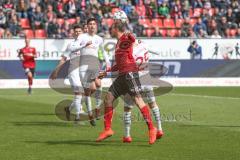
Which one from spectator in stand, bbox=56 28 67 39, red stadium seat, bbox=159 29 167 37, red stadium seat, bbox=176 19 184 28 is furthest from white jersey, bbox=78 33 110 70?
red stadium seat, bbox=176 19 184 28

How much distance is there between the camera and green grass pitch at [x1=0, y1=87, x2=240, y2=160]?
11477 mm

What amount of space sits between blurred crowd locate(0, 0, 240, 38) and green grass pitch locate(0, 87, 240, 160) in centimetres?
1359

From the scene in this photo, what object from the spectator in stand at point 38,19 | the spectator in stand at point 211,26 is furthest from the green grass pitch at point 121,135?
the spectator in stand at point 211,26

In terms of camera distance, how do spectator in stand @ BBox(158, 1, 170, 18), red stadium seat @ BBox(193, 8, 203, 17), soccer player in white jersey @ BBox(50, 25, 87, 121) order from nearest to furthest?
soccer player in white jersey @ BBox(50, 25, 87, 121)
spectator in stand @ BBox(158, 1, 170, 18)
red stadium seat @ BBox(193, 8, 203, 17)

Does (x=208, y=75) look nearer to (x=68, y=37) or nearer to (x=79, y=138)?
(x=68, y=37)

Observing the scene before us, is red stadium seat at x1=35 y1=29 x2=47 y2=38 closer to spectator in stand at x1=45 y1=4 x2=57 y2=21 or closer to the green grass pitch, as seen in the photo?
spectator in stand at x1=45 y1=4 x2=57 y2=21

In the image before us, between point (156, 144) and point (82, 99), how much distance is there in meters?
5.39

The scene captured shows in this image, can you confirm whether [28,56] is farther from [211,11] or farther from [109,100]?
[109,100]

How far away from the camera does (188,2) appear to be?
1651 inches

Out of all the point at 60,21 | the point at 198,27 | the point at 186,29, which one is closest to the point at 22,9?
the point at 60,21

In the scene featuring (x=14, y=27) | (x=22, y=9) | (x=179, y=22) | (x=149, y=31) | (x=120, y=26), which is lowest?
(x=149, y=31)

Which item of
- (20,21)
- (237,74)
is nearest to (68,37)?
(20,21)

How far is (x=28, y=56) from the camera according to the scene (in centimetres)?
2994

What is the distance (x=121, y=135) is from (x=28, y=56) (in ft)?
53.2
